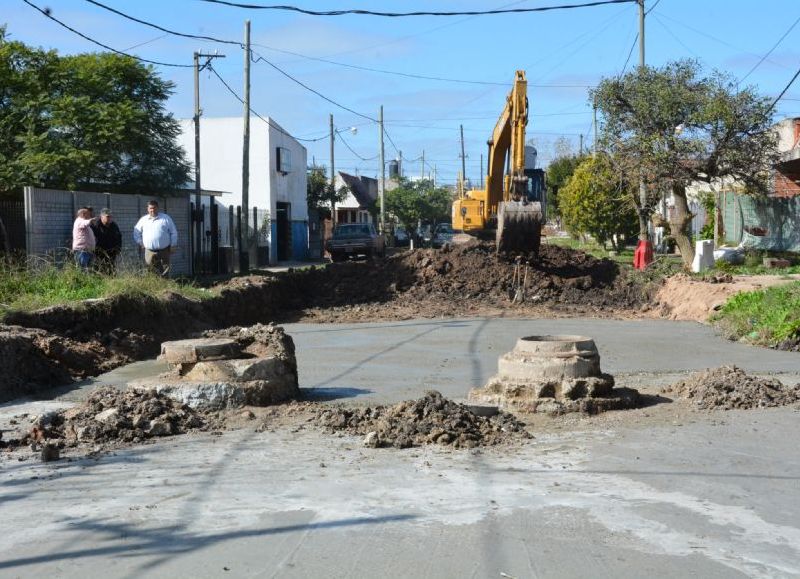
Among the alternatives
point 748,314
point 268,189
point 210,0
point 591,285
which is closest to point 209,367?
point 748,314

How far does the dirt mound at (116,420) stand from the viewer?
27.1 feet

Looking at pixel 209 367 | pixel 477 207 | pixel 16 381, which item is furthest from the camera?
pixel 477 207

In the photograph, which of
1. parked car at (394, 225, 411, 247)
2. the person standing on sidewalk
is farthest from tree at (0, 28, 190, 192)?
parked car at (394, 225, 411, 247)

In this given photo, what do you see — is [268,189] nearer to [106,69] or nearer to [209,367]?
[106,69]

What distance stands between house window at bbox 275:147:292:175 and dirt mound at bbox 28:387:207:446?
120 ft

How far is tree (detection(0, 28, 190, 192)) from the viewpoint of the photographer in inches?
973

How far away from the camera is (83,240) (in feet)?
57.9

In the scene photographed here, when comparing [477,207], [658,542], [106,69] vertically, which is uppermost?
[106,69]

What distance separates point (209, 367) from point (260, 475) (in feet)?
9.44

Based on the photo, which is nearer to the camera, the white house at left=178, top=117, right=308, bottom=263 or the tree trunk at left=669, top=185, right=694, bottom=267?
the tree trunk at left=669, top=185, right=694, bottom=267

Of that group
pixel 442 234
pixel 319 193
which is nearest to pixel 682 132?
pixel 319 193

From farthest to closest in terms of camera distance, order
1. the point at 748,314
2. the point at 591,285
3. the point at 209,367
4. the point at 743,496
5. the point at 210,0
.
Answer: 1. the point at 591,285
2. the point at 210,0
3. the point at 748,314
4. the point at 209,367
5. the point at 743,496

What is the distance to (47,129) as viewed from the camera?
25.5 meters

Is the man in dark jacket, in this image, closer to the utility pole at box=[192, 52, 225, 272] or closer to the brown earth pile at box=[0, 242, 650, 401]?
the brown earth pile at box=[0, 242, 650, 401]
